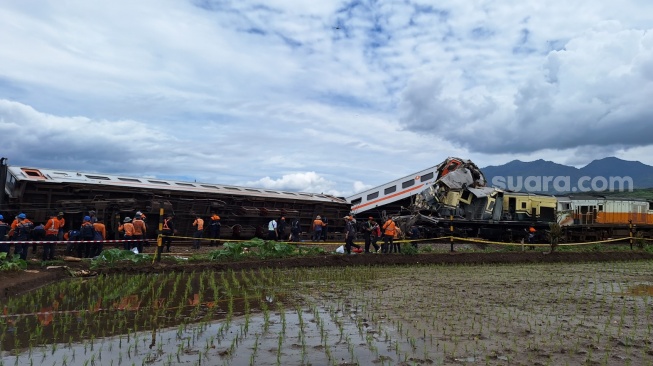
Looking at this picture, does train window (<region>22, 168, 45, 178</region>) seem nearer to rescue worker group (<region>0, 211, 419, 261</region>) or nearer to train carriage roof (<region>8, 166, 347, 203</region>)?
train carriage roof (<region>8, 166, 347, 203</region>)

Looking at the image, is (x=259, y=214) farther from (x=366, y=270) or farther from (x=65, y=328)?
(x=65, y=328)

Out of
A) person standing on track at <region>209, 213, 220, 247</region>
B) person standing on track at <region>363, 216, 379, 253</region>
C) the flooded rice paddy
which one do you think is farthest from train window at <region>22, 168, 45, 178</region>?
person standing on track at <region>363, 216, 379, 253</region>

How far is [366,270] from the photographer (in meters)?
14.3

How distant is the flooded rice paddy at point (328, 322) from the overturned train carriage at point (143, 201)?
373 inches

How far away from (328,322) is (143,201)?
16.6m

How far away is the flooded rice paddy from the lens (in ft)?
18.1

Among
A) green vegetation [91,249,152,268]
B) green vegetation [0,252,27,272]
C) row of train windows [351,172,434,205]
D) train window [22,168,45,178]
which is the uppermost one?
row of train windows [351,172,434,205]

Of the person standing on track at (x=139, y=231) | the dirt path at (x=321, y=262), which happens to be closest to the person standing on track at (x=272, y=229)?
the person standing on track at (x=139, y=231)

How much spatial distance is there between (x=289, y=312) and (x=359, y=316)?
3.59ft

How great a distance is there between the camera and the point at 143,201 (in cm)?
2173

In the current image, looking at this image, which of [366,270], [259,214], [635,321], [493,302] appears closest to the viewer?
[635,321]

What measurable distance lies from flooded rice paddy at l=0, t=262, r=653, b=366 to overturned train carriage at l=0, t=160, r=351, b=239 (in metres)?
9.47

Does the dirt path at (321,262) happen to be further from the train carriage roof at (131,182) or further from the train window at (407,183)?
the train window at (407,183)

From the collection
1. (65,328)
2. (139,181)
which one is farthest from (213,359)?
(139,181)
